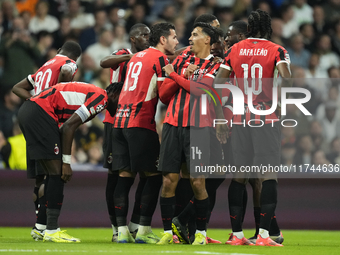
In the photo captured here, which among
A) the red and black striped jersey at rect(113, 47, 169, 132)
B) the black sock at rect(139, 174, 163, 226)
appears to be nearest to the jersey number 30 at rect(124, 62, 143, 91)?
the red and black striped jersey at rect(113, 47, 169, 132)

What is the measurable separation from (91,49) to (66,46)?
12.1 ft

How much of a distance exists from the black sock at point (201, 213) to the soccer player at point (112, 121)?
0.98 m

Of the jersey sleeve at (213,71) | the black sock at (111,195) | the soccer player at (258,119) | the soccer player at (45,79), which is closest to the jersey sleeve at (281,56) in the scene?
the soccer player at (258,119)

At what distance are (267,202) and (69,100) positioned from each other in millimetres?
2496

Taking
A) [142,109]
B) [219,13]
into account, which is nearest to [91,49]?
[219,13]

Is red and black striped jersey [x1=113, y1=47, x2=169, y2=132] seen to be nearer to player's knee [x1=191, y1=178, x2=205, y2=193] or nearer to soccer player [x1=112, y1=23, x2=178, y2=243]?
soccer player [x1=112, y1=23, x2=178, y2=243]

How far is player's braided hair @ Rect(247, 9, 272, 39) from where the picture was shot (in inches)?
231

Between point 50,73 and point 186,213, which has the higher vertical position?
point 50,73

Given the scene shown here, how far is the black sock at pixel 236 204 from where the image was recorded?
593cm

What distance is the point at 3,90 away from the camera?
411 inches

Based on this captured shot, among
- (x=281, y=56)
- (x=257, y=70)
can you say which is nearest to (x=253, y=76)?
(x=257, y=70)

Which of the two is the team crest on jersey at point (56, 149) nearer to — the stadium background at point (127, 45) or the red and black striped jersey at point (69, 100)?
the red and black striped jersey at point (69, 100)

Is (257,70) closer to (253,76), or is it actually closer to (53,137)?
(253,76)

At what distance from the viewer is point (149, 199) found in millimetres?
6090
